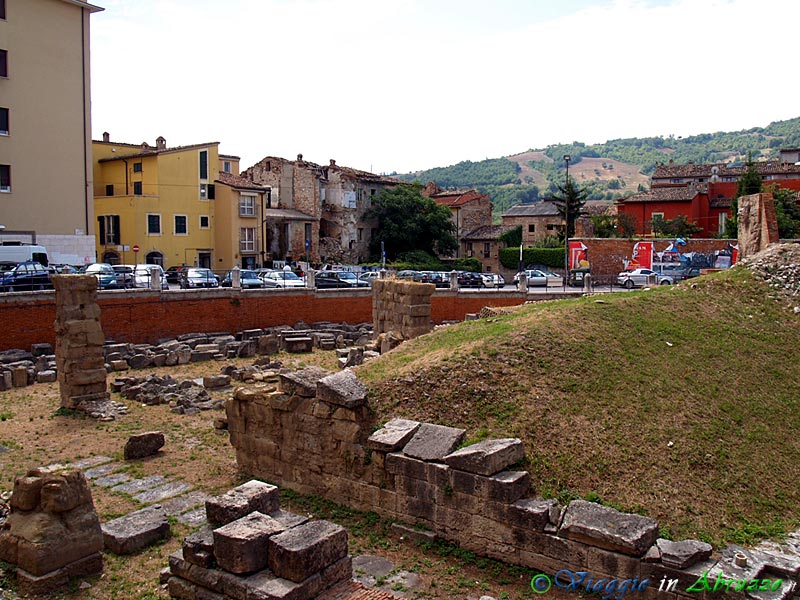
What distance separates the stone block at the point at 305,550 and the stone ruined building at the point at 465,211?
180 feet

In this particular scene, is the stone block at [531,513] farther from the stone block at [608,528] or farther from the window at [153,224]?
the window at [153,224]

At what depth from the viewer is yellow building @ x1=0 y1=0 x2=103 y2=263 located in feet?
123

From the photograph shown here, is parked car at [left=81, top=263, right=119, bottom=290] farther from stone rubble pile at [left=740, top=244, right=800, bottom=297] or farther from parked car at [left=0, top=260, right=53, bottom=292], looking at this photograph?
stone rubble pile at [left=740, top=244, right=800, bottom=297]

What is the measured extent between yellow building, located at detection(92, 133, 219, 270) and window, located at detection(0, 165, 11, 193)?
27.1 ft

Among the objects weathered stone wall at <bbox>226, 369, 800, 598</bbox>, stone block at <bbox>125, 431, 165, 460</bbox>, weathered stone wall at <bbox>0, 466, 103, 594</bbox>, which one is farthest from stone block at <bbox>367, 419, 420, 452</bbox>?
stone block at <bbox>125, 431, 165, 460</bbox>

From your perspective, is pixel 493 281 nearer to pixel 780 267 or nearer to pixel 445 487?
pixel 780 267

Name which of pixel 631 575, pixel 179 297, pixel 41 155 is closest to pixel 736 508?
pixel 631 575

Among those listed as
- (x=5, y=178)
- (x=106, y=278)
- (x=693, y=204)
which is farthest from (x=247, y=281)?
(x=693, y=204)

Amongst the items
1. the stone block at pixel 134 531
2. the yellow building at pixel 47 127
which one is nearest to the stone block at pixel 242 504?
the stone block at pixel 134 531

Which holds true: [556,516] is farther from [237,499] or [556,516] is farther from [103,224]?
[103,224]

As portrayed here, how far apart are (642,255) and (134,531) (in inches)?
1414

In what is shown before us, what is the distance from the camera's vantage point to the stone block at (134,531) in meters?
10.8

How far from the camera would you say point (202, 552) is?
888 cm

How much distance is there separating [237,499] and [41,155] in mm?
35279
